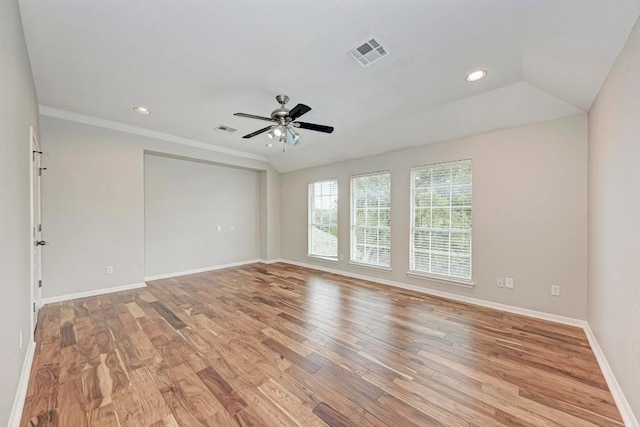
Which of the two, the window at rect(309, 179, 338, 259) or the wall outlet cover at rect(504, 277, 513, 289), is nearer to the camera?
the wall outlet cover at rect(504, 277, 513, 289)

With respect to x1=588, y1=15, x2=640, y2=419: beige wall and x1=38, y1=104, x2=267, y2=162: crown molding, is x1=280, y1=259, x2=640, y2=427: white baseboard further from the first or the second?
x1=38, y1=104, x2=267, y2=162: crown molding

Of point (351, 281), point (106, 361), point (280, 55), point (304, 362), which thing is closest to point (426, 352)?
point (304, 362)

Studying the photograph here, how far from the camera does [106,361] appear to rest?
2.27 meters

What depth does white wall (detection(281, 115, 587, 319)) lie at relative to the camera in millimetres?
3008

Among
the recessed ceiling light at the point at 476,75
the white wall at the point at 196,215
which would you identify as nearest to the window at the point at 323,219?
the white wall at the point at 196,215

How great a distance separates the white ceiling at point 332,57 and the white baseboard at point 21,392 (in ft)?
8.87

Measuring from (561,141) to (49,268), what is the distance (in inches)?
281

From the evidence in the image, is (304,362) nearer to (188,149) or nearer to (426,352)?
(426,352)

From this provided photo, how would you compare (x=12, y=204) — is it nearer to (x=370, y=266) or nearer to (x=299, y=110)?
(x=299, y=110)

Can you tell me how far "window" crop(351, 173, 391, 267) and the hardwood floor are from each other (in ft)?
4.59

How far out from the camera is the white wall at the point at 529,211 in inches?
118

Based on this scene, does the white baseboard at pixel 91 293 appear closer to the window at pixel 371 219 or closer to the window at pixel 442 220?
the window at pixel 371 219

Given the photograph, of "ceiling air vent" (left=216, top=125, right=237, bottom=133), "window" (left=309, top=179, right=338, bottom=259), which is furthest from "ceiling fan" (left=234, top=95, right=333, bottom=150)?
→ "window" (left=309, top=179, right=338, bottom=259)

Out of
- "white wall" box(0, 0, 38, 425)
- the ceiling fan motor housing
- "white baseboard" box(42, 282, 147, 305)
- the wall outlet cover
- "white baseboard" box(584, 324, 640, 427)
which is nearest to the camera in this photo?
"white wall" box(0, 0, 38, 425)
